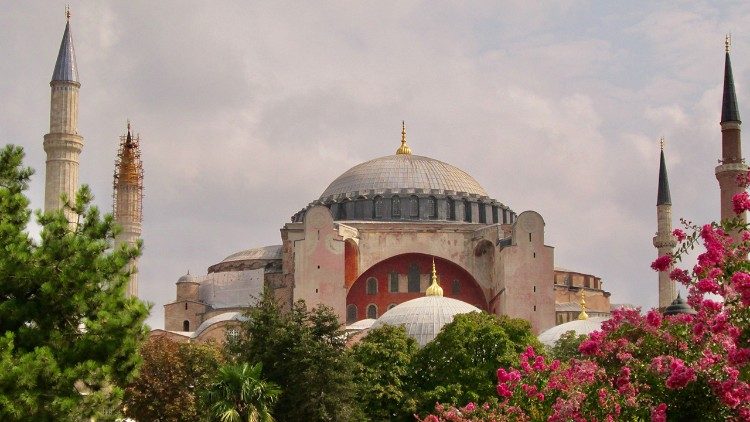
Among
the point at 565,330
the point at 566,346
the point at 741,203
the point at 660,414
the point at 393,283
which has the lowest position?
the point at 660,414

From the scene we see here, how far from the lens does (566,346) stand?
41.9m

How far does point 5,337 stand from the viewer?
17.3m

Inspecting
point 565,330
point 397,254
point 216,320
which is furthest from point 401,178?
point 565,330

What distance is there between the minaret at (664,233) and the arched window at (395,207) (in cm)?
1045

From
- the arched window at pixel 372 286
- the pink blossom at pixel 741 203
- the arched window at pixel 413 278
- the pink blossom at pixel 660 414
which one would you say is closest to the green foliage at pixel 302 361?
the pink blossom at pixel 660 414

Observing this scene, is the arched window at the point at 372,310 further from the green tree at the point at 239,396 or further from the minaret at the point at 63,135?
the green tree at the point at 239,396

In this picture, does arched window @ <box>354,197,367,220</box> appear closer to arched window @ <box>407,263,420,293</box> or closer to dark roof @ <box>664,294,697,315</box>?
arched window @ <box>407,263,420,293</box>

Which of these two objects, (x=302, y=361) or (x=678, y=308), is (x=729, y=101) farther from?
(x=302, y=361)

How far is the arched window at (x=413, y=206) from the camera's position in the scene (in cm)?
5631

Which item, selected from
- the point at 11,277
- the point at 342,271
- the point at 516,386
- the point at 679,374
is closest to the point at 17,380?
the point at 11,277

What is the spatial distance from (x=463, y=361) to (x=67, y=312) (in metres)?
16.5

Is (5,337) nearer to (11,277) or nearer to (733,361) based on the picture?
(11,277)

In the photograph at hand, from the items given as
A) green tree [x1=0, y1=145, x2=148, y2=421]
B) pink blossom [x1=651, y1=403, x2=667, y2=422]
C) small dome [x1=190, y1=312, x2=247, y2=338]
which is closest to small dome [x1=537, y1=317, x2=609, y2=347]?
small dome [x1=190, y1=312, x2=247, y2=338]

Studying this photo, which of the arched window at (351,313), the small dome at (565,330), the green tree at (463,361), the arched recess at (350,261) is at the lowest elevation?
the green tree at (463,361)
